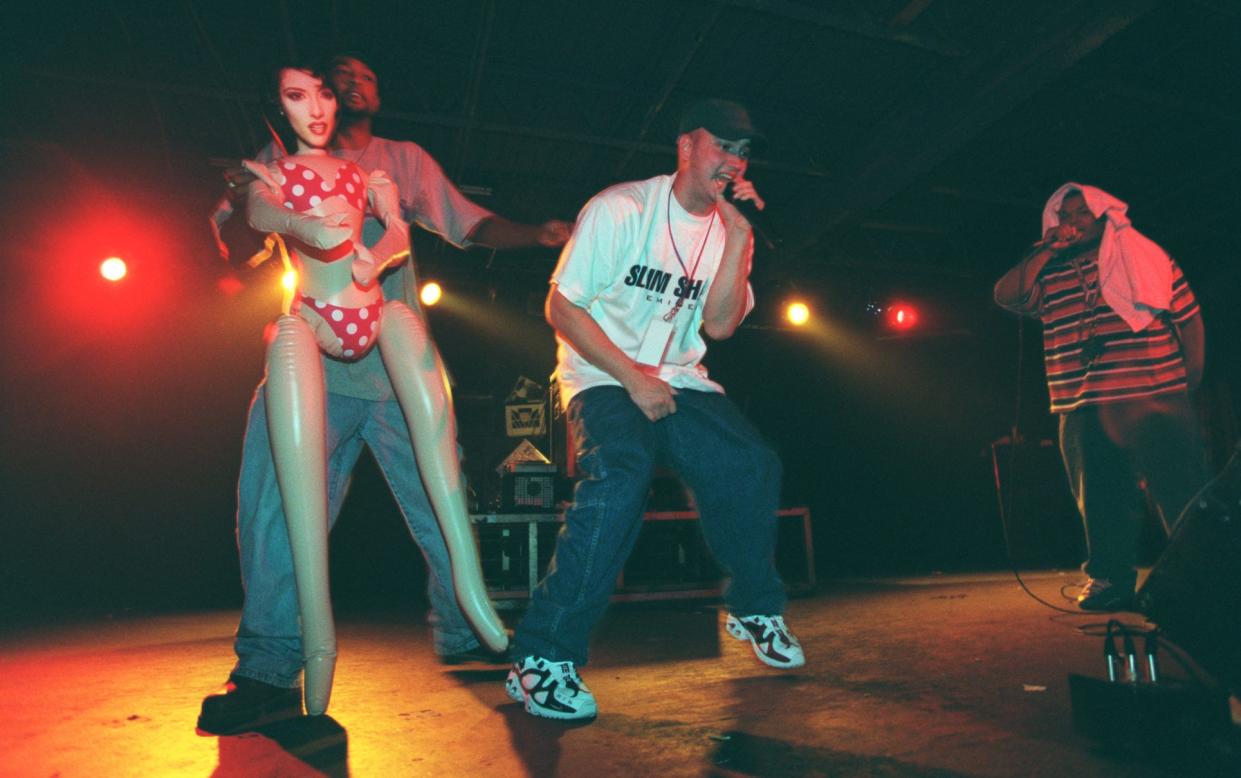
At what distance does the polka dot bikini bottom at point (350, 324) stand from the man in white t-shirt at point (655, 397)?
47 cm

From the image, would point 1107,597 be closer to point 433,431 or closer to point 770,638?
point 770,638

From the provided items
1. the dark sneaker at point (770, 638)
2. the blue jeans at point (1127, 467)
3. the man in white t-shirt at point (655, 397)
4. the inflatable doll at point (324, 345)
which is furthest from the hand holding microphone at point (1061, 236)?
the inflatable doll at point (324, 345)

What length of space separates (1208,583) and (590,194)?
276 inches

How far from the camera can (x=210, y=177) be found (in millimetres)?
7082

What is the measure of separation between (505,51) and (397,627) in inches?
169

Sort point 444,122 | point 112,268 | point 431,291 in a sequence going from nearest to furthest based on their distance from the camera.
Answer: point 444,122 → point 112,268 → point 431,291

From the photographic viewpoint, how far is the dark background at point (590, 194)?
558 cm

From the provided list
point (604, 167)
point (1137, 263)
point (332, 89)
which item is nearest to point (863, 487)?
point (604, 167)

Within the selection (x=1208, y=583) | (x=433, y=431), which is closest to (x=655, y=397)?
(x=433, y=431)

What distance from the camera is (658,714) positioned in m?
1.83

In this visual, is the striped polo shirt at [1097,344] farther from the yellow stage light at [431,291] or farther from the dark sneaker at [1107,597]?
the yellow stage light at [431,291]

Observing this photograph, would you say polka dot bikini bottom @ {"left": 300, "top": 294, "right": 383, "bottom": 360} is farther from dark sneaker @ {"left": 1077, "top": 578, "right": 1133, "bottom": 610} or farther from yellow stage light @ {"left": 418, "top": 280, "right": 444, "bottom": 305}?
yellow stage light @ {"left": 418, "top": 280, "right": 444, "bottom": 305}

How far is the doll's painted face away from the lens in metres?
2.05

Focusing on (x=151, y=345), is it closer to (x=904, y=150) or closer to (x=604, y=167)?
(x=604, y=167)
